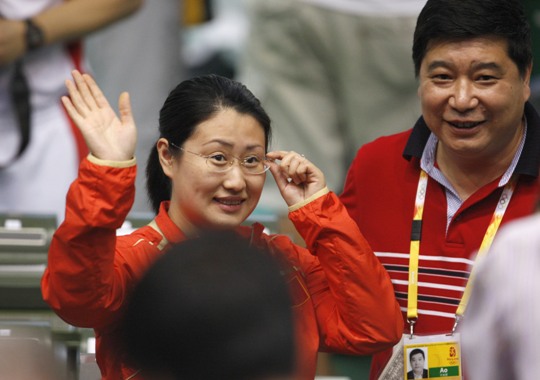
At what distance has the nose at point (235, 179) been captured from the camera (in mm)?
3404

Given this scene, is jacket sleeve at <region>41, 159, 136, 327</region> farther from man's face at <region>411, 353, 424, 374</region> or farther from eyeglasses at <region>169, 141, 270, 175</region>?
man's face at <region>411, 353, 424, 374</region>

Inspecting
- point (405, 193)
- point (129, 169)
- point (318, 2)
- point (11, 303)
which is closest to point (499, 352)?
point (129, 169)

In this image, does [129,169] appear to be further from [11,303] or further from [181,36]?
[181,36]

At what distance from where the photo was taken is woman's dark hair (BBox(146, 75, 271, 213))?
3500 mm

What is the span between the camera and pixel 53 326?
166 inches

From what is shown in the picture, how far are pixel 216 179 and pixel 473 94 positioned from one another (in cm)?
83

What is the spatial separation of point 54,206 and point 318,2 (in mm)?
1540

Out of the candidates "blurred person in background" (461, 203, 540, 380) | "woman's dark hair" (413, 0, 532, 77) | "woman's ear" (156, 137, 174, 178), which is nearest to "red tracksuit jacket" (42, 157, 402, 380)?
"woman's ear" (156, 137, 174, 178)

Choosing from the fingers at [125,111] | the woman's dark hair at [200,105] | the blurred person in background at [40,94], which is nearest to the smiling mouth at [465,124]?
the woman's dark hair at [200,105]

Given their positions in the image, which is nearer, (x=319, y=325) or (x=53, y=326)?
(x=319, y=325)

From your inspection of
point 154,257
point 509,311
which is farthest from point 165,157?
point 509,311

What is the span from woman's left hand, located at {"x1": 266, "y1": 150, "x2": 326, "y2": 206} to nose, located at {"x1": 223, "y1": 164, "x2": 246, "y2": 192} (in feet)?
0.60

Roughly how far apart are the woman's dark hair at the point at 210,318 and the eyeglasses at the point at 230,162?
1.35m

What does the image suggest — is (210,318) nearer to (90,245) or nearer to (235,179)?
(90,245)
